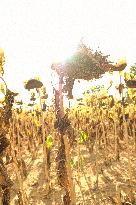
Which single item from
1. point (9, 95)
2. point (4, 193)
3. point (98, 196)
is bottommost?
point (98, 196)

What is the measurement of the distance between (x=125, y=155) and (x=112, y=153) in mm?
411

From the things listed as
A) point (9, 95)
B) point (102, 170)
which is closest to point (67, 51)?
point (9, 95)

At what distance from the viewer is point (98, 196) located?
Result: 724 cm

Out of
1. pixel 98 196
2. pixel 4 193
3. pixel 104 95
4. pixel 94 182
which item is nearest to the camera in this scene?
pixel 4 193

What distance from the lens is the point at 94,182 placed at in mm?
8031

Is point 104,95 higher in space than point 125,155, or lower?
A: higher

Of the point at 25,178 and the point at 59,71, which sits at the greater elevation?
the point at 59,71

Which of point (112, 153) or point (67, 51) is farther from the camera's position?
point (112, 153)

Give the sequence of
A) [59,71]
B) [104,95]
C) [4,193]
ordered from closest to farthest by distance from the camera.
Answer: [4,193] → [59,71] → [104,95]

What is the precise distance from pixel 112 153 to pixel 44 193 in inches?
136

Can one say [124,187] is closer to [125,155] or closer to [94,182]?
[94,182]

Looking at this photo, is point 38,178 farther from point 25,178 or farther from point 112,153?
point 112,153

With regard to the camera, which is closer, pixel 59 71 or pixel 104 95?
pixel 59 71

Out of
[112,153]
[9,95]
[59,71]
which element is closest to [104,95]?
[112,153]
